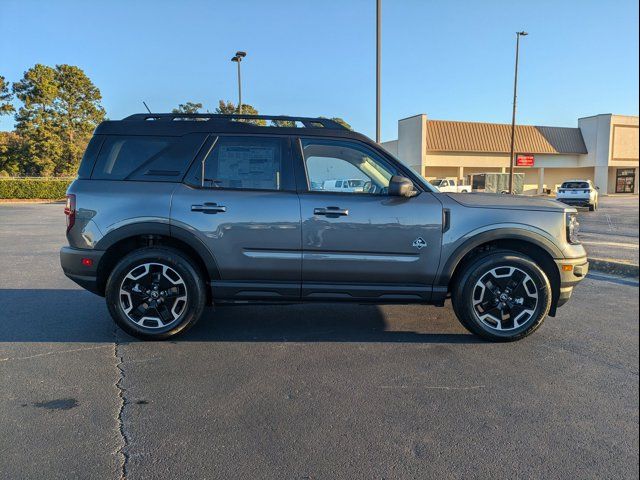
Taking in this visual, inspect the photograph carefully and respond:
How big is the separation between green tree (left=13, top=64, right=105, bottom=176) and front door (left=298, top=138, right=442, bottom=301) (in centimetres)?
4323

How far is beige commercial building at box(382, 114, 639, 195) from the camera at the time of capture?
43969 millimetres

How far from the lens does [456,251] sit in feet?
14.3

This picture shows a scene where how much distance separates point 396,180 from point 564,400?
217cm

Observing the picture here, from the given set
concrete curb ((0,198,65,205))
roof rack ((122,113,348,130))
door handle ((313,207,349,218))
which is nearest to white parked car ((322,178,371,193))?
door handle ((313,207,349,218))

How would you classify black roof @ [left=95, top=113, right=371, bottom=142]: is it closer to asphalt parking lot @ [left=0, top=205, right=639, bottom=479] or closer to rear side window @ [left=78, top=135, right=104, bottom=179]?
rear side window @ [left=78, top=135, right=104, bottom=179]

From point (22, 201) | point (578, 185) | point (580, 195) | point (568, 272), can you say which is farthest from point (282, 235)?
point (22, 201)

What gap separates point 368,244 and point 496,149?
45889 millimetres

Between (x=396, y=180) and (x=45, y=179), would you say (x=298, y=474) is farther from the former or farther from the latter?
(x=45, y=179)

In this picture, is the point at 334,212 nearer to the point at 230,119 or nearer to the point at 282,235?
the point at 282,235

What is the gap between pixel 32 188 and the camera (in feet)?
116

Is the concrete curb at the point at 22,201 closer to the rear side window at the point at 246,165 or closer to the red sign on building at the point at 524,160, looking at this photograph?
the rear side window at the point at 246,165

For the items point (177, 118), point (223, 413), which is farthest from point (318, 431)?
point (177, 118)

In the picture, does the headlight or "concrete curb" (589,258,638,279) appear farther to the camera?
"concrete curb" (589,258,638,279)

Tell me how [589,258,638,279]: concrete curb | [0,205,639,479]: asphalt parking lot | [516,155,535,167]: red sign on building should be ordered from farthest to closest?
1. [516,155,535,167]: red sign on building
2. [589,258,638,279]: concrete curb
3. [0,205,639,479]: asphalt parking lot
